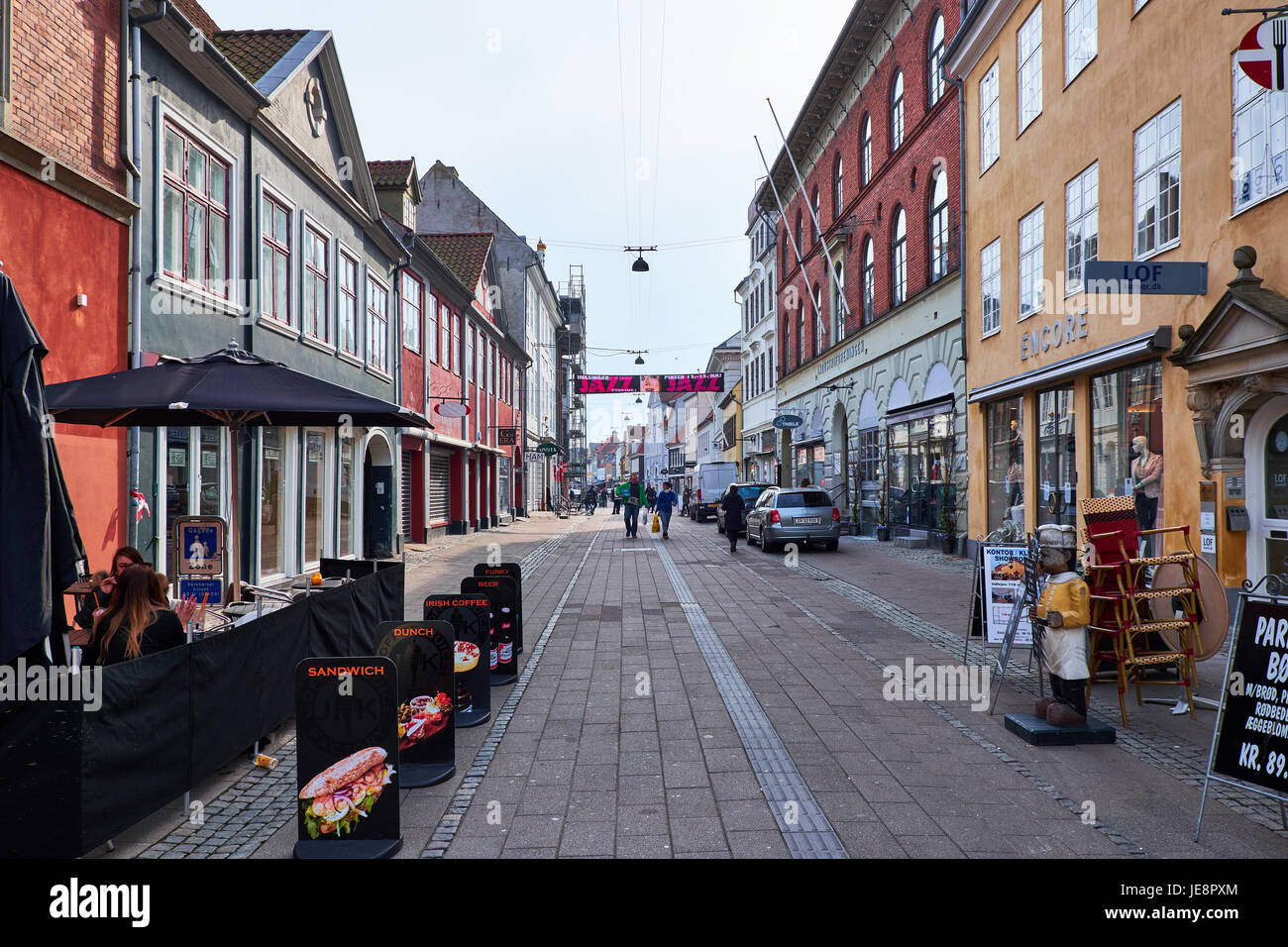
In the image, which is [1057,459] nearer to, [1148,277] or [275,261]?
[1148,277]

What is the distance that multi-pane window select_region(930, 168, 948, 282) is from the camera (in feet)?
67.0

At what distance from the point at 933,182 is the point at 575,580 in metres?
13.7

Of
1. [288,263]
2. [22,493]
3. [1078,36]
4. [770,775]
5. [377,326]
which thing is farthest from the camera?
[377,326]

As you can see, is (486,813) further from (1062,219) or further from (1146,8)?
(1062,219)

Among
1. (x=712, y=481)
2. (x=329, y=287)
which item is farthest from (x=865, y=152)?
(x=329, y=287)

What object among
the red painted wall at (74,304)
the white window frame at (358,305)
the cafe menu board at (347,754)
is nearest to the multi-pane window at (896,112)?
the white window frame at (358,305)

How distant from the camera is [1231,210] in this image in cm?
970

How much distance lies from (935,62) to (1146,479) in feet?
46.0

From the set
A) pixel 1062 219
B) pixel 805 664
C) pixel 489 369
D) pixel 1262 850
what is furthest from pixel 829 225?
pixel 1262 850

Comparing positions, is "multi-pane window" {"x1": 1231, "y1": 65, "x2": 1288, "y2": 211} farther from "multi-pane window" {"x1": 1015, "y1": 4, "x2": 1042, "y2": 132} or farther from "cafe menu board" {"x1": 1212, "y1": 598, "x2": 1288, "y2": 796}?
"cafe menu board" {"x1": 1212, "y1": 598, "x2": 1288, "y2": 796}

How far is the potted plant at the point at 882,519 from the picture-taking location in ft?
79.3

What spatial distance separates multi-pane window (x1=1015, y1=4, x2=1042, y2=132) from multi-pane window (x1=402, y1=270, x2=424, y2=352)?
14214mm

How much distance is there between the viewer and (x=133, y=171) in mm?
9328

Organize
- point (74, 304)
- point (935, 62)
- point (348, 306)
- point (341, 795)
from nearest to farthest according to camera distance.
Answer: point (341, 795)
point (74, 304)
point (348, 306)
point (935, 62)
